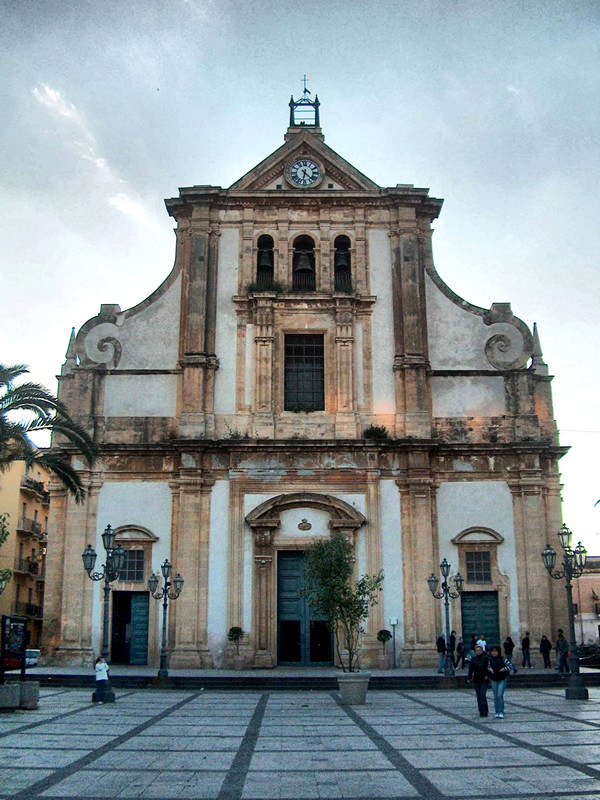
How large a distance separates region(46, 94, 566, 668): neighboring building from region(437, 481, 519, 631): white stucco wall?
0.23ft

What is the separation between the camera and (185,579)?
28.6 metres

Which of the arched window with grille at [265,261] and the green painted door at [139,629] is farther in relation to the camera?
the arched window with grille at [265,261]

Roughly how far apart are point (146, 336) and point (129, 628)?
10694 mm

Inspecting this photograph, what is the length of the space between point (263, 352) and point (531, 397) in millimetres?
9991

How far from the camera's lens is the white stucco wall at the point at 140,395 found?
101 ft

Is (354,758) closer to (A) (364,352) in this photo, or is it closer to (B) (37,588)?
(A) (364,352)

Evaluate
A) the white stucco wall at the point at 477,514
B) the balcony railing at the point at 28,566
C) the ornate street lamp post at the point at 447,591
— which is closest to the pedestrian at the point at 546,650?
the white stucco wall at the point at 477,514

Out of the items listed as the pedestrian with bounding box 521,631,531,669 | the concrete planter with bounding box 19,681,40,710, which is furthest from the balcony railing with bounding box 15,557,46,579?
the concrete planter with bounding box 19,681,40,710

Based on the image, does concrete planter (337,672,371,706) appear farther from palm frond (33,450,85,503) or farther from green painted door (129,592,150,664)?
green painted door (129,592,150,664)

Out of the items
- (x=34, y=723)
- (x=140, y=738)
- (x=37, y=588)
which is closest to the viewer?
(x=140, y=738)

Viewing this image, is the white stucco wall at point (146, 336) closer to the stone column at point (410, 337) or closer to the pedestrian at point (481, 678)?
the stone column at point (410, 337)

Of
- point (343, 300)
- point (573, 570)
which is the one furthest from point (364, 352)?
point (573, 570)

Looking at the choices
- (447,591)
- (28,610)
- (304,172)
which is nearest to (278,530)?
(447,591)

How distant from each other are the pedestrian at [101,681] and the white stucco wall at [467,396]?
15444mm
